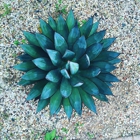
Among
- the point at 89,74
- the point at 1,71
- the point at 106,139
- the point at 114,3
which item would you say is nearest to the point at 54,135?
the point at 106,139

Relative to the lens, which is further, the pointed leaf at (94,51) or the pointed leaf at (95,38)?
the pointed leaf at (95,38)

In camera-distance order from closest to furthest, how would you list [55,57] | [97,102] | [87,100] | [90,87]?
[55,57] → [90,87] → [87,100] → [97,102]

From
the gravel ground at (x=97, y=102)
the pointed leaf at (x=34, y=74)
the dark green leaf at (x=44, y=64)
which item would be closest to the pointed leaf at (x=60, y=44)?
the dark green leaf at (x=44, y=64)

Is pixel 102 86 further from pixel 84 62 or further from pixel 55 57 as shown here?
pixel 55 57

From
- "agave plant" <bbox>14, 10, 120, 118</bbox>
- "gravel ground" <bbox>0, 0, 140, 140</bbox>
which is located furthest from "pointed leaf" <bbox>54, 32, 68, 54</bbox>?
"gravel ground" <bbox>0, 0, 140, 140</bbox>

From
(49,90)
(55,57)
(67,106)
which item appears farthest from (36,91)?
(55,57)

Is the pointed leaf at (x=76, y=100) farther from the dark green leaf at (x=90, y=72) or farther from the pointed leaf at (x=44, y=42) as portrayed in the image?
the pointed leaf at (x=44, y=42)
